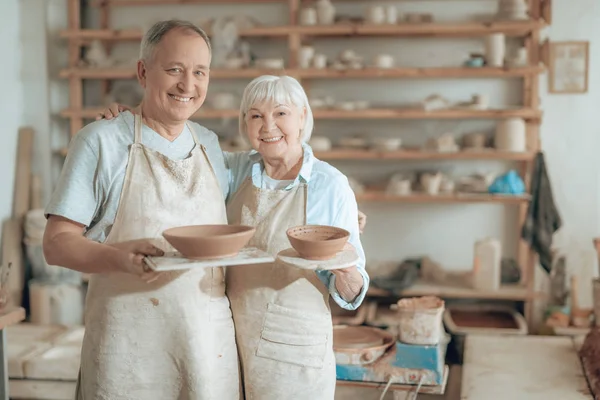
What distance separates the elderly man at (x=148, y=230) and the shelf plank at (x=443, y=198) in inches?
116

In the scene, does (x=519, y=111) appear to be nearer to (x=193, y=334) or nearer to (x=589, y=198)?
(x=589, y=198)

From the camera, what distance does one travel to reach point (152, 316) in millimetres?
1982

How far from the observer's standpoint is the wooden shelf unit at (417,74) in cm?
477

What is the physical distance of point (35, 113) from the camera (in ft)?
17.4

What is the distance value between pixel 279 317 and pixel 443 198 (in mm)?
2941

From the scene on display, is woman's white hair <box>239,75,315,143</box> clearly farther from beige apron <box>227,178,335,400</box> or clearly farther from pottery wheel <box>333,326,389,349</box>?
pottery wheel <box>333,326,389,349</box>

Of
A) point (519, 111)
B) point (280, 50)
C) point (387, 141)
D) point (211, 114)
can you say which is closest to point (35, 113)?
point (211, 114)

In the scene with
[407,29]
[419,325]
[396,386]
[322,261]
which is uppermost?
[407,29]

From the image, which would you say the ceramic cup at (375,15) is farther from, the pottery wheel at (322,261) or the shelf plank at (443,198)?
the pottery wheel at (322,261)

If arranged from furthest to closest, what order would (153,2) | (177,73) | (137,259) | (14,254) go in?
(153,2)
(14,254)
(177,73)
(137,259)

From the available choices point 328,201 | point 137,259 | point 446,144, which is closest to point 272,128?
point 328,201

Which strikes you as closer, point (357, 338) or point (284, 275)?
point (284, 275)

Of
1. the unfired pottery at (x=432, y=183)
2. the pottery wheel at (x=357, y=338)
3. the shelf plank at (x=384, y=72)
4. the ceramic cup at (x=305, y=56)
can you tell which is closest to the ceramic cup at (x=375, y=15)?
the shelf plank at (x=384, y=72)

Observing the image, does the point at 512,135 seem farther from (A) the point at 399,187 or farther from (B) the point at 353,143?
(B) the point at 353,143
